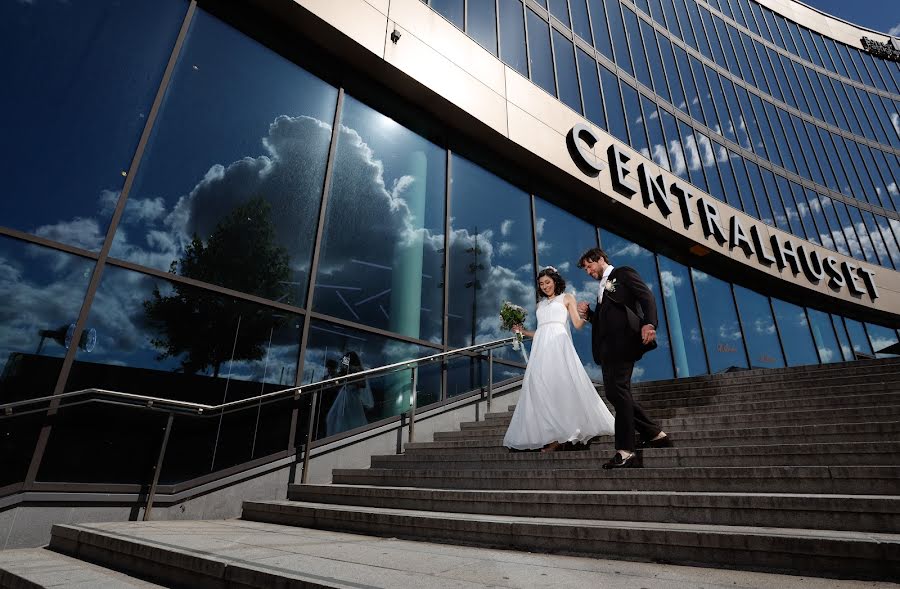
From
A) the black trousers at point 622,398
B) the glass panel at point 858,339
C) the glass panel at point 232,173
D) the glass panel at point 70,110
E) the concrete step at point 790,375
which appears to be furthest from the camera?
the glass panel at point 858,339

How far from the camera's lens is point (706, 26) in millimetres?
18328

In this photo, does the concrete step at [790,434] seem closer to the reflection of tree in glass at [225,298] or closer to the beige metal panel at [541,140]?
the reflection of tree in glass at [225,298]

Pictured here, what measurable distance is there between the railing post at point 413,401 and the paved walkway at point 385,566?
279cm

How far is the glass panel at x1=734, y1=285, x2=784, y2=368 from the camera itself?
1415cm

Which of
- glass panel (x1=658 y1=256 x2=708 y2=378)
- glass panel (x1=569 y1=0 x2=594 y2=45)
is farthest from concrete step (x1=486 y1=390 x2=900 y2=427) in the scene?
glass panel (x1=569 y1=0 x2=594 y2=45)

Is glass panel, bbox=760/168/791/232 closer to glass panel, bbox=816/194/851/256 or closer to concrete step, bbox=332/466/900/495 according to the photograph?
glass panel, bbox=816/194/851/256

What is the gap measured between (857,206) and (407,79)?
20.7m

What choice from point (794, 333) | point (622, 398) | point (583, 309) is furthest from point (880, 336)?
point (622, 398)

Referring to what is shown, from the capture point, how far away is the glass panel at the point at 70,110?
15.9 feet

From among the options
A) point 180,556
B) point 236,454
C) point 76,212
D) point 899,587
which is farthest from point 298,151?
point 899,587

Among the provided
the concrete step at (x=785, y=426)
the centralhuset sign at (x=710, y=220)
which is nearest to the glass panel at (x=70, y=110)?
the concrete step at (x=785, y=426)

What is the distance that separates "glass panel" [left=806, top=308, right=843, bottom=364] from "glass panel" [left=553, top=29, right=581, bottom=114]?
11380 mm

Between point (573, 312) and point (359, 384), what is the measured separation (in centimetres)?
303

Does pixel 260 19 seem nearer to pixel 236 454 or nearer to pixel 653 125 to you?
pixel 236 454
